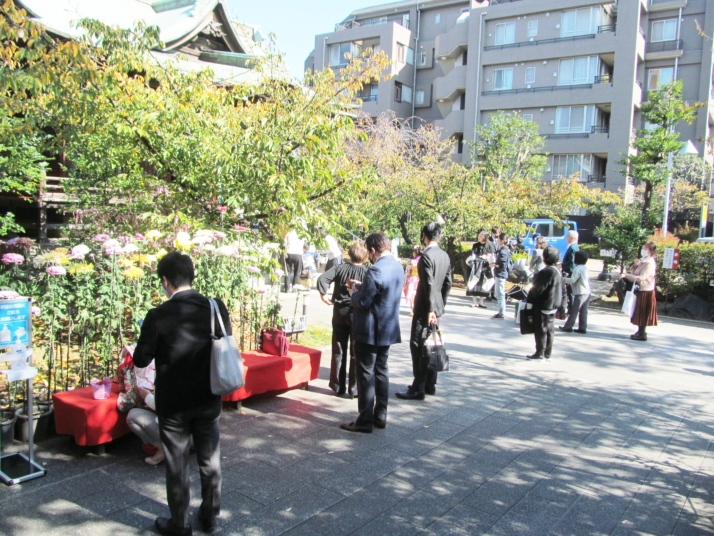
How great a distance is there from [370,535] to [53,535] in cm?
186

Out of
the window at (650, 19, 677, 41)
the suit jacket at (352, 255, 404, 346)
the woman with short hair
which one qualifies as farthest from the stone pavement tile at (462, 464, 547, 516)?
the window at (650, 19, 677, 41)

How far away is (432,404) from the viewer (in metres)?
6.10

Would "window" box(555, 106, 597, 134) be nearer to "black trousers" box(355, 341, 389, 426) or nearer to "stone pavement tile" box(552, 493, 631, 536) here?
"black trousers" box(355, 341, 389, 426)

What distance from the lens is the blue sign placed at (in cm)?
396

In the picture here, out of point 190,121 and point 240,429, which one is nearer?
point 240,429

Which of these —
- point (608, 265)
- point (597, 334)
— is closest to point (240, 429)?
point (597, 334)

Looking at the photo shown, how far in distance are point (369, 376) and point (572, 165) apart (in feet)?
107

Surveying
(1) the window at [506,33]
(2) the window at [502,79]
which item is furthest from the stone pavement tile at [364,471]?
(1) the window at [506,33]

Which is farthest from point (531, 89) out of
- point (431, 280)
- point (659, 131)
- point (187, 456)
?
point (187, 456)

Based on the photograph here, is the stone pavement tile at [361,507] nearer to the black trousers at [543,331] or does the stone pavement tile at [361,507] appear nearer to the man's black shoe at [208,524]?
the man's black shoe at [208,524]

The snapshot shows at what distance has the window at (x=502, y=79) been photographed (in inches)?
1427

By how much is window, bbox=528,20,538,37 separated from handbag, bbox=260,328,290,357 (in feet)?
114

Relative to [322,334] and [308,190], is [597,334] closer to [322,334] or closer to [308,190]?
[322,334]

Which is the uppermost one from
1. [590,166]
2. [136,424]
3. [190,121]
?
[590,166]
